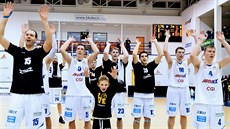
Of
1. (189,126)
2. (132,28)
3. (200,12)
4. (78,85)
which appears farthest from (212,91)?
(132,28)

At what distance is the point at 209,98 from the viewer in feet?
19.2

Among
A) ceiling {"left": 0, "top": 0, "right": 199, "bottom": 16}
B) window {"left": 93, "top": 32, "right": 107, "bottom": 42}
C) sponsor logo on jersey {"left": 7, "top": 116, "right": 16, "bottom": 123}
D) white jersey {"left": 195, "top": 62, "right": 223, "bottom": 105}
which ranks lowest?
sponsor logo on jersey {"left": 7, "top": 116, "right": 16, "bottom": 123}

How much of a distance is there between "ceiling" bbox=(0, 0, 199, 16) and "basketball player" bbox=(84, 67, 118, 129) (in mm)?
21830

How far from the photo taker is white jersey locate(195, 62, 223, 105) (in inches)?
231

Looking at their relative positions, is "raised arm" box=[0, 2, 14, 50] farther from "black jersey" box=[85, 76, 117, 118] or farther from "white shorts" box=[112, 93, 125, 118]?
"white shorts" box=[112, 93, 125, 118]

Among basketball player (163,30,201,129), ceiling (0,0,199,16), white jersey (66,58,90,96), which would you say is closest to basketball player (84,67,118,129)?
white jersey (66,58,90,96)

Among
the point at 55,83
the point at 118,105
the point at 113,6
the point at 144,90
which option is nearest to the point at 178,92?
the point at 144,90

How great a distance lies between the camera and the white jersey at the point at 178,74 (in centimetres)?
812

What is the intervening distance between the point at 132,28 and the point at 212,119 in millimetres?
23451

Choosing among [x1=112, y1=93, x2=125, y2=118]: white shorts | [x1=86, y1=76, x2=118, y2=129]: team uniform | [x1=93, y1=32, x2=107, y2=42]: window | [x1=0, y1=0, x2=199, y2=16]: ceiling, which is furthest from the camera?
[x1=93, y1=32, x2=107, y2=42]: window

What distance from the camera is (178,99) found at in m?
8.09

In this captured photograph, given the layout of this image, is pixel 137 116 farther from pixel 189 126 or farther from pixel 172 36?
pixel 172 36

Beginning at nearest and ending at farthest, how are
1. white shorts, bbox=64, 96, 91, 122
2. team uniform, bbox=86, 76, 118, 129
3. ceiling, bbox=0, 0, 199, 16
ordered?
team uniform, bbox=86, 76, 118, 129 < white shorts, bbox=64, 96, 91, 122 < ceiling, bbox=0, 0, 199, 16

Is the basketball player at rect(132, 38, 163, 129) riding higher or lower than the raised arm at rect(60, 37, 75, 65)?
lower
